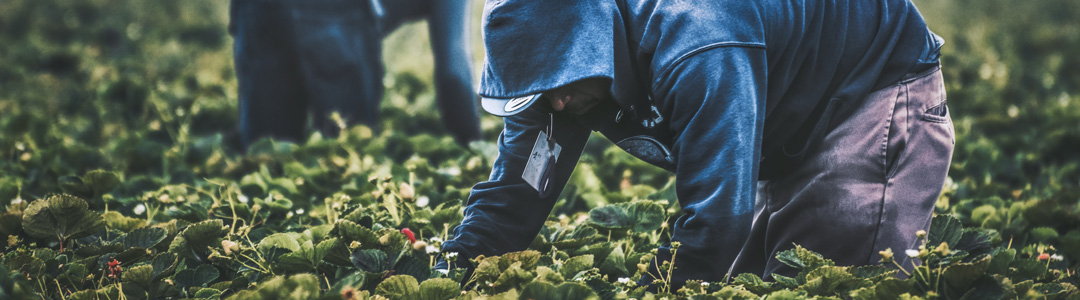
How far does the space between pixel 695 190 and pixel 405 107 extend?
3.34 meters

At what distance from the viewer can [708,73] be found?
156cm

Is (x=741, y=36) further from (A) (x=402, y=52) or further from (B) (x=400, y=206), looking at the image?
(A) (x=402, y=52)

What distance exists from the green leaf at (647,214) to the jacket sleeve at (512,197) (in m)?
0.22

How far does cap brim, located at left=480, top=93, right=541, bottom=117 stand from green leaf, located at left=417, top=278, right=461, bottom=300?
31cm

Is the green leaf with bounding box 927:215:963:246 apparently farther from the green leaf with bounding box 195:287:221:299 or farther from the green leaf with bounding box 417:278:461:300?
the green leaf with bounding box 195:287:221:299

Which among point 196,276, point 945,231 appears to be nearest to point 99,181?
point 196,276

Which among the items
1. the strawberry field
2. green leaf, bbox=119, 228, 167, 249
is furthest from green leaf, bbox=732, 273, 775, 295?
green leaf, bbox=119, 228, 167, 249

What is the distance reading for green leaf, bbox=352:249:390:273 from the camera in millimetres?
1787

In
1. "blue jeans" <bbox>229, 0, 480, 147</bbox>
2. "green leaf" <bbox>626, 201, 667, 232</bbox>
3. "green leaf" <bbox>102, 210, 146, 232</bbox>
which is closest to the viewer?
"green leaf" <bbox>626, 201, 667, 232</bbox>

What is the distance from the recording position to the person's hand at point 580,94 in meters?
1.68

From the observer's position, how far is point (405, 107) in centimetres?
484

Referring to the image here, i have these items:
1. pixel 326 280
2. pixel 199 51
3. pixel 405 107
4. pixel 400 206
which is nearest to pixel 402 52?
pixel 199 51

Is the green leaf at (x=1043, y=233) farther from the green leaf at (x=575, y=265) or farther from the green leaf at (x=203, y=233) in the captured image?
the green leaf at (x=203, y=233)

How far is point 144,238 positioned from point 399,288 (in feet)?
2.41
